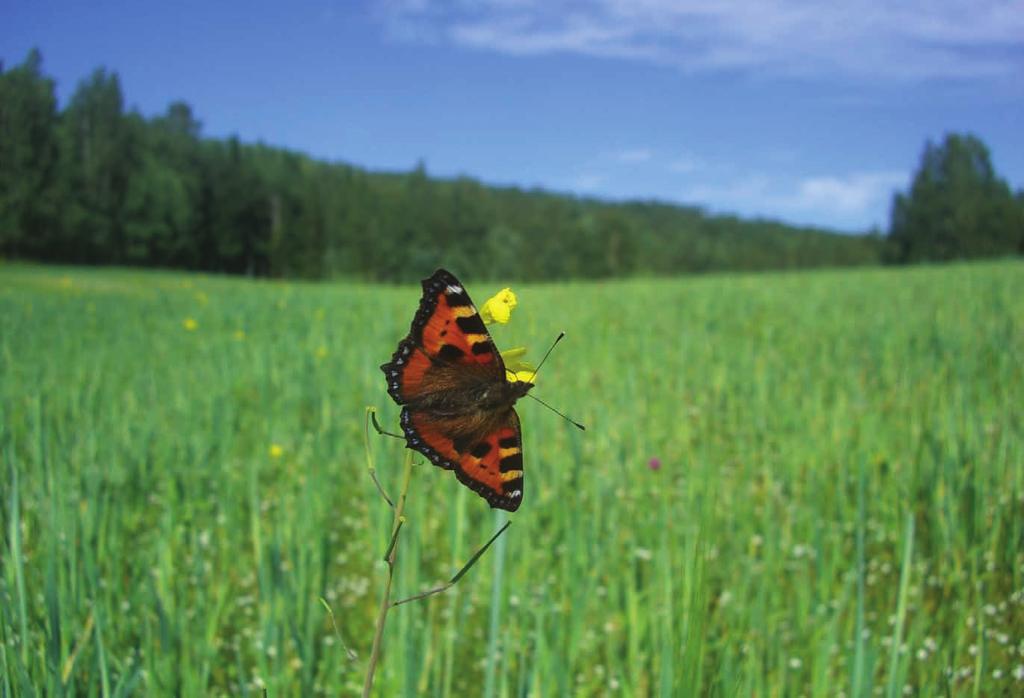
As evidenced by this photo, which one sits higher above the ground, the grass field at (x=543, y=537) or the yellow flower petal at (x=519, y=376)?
the yellow flower petal at (x=519, y=376)

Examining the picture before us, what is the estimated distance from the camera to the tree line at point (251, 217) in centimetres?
1911

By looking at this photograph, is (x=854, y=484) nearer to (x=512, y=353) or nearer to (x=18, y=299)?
(x=512, y=353)

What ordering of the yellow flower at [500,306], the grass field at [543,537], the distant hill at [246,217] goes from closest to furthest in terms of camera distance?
the yellow flower at [500,306]
the grass field at [543,537]
the distant hill at [246,217]

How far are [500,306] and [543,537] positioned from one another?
191 cm

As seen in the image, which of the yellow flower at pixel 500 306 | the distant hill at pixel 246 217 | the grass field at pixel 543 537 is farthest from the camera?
the distant hill at pixel 246 217

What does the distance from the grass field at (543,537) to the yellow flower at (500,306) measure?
0.28 m

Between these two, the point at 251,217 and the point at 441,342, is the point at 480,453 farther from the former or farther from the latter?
the point at 251,217

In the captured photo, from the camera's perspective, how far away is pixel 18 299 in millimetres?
9461

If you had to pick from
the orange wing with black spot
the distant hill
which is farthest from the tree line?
the orange wing with black spot

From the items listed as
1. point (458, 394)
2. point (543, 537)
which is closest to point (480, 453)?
point (458, 394)

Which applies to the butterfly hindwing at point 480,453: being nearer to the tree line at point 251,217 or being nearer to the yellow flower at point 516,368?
the yellow flower at point 516,368

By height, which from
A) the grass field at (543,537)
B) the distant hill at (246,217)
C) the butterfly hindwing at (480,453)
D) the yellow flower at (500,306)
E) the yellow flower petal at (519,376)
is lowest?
the grass field at (543,537)

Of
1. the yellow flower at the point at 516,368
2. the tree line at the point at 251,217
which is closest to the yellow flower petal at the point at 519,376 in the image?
the yellow flower at the point at 516,368

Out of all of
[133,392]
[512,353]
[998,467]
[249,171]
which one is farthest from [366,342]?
[249,171]
